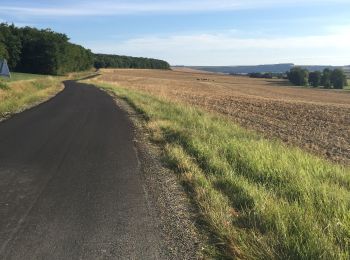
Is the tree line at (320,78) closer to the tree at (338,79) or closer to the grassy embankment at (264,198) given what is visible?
the tree at (338,79)

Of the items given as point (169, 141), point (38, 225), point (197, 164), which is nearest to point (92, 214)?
point (38, 225)

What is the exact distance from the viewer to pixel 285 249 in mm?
4922

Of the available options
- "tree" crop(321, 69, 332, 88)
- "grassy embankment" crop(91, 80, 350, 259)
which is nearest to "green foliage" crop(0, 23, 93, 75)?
"tree" crop(321, 69, 332, 88)

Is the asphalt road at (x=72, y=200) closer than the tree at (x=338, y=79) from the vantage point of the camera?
Yes

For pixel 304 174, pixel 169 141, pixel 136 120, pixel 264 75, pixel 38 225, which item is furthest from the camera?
pixel 264 75

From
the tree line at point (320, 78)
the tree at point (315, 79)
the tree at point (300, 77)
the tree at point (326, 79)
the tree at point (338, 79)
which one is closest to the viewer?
the tree at point (338, 79)

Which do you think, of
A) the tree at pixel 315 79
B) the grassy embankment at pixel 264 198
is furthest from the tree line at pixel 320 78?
the grassy embankment at pixel 264 198

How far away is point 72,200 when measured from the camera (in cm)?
728

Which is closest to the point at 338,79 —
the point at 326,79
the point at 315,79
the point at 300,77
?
the point at 326,79

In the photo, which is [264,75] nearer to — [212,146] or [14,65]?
[14,65]

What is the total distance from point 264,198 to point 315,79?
135m

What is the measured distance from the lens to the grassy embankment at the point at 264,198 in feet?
16.5

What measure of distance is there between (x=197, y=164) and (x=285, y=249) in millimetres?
5071

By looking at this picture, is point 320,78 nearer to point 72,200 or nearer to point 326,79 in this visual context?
point 326,79
